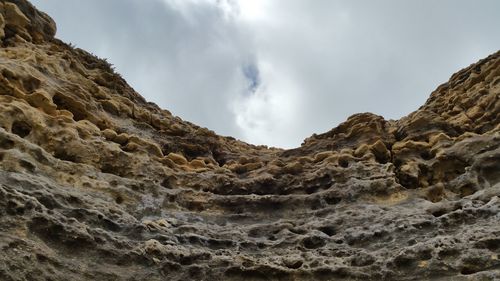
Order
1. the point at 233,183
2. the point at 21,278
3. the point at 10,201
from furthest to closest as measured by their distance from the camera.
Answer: the point at 233,183
the point at 10,201
the point at 21,278

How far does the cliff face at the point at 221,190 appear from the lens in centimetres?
724

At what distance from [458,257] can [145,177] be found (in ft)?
19.6

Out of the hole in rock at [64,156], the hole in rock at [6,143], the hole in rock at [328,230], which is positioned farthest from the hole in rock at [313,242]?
the hole in rock at [6,143]

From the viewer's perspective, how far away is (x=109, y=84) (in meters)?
15.0

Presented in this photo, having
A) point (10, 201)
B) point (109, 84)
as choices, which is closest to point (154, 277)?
point (10, 201)

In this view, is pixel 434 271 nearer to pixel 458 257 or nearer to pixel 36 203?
pixel 458 257

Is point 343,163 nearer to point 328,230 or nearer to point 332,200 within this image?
point 332,200

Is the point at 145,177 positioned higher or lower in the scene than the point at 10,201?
higher

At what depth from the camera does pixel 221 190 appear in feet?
36.6

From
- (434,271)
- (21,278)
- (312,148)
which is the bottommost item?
(21,278)

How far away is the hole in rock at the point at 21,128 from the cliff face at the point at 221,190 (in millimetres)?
20

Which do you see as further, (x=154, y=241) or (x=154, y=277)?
(x=154, y=241)

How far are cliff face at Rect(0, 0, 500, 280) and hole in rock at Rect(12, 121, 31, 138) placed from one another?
20 mm

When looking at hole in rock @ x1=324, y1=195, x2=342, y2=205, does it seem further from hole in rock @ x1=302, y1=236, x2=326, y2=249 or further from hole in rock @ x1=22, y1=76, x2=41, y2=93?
hole in rock @ x1=22, y1=76, x2=41, y2=93
